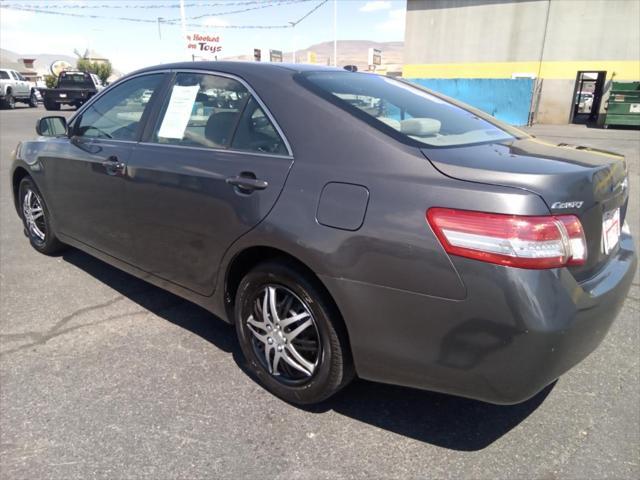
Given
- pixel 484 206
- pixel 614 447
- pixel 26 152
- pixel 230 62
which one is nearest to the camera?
pixel 484 206

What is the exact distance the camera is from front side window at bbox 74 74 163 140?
331 cm

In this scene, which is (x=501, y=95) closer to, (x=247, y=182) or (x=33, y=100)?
(x=247, y=182)

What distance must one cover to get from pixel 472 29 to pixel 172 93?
93.4ft

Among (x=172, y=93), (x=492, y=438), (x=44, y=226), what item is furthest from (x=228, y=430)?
(x=44, y=226)

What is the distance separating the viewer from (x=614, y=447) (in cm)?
229

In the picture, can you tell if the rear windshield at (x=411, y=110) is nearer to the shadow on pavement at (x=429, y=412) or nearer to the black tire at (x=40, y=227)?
the shadow on pavement at (x=429, y=412)

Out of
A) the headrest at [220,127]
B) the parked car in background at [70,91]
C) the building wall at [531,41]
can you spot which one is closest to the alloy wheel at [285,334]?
the headrest at [220,127]

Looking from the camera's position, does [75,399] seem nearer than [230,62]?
Yes

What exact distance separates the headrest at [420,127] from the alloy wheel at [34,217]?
11.7 feet

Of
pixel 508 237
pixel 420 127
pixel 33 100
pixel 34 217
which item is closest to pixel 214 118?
Answer: pixel 420 127

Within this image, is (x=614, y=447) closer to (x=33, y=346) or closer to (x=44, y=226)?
(x=33, y=346)

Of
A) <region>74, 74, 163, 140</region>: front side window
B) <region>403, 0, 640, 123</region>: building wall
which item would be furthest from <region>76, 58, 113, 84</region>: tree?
<region>74, 74, 163, 140</region>: front side window

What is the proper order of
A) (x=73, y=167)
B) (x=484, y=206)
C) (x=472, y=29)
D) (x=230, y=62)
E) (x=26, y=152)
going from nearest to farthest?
(x=484, y=206) < (x=230, y=62) < (x=73, y=167) < (x=26, y=152) < (x=472, y=29)

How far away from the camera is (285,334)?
2496 millimetres
